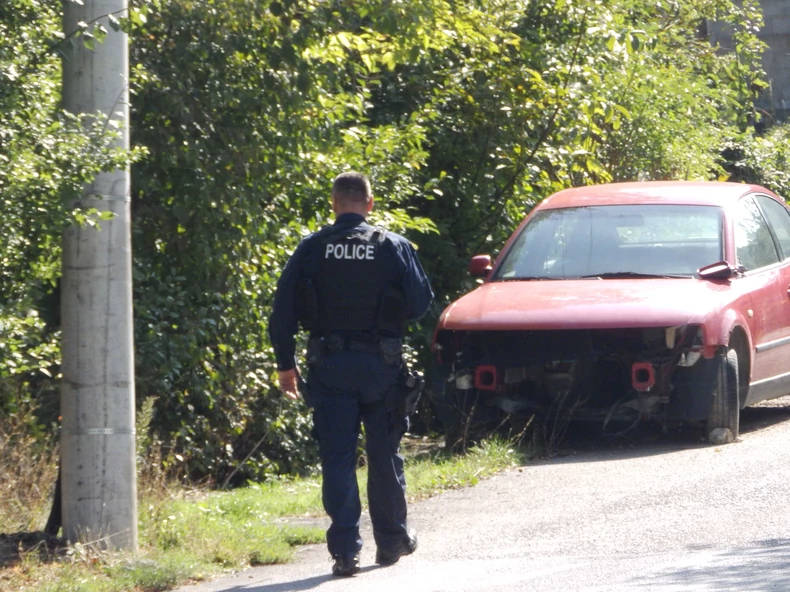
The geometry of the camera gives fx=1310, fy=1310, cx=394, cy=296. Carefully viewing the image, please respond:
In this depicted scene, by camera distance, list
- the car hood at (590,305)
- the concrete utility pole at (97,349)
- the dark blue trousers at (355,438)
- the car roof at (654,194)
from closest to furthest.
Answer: the dark blue trousers at (355,438)
the concrete utility pole at (97,349)
the car hood at (590,305)
the car roof at (654,194)

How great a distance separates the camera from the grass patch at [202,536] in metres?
5.58

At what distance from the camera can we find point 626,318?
8.14 meters

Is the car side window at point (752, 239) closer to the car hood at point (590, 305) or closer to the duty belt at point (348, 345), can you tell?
the car hood at point (590, 305)

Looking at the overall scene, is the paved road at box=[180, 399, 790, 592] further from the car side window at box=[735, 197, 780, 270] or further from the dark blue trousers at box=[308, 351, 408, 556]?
the car side window at box=[735, 197, 780, 270]

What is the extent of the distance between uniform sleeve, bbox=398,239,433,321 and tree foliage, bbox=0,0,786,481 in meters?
1.38

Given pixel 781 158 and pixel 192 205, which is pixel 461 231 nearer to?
pixel 192 205

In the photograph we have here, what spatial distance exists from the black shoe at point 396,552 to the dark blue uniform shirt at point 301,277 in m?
0.94

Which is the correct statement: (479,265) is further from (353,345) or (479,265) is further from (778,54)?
(778,54)

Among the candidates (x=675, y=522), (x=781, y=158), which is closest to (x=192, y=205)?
(x=675, y=522)

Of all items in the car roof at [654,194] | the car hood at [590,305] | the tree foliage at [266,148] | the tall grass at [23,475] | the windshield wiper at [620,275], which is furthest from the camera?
the car roof at [654,194]

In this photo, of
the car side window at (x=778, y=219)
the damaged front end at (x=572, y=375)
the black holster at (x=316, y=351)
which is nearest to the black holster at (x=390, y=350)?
the black holster at (x=316, y=351)

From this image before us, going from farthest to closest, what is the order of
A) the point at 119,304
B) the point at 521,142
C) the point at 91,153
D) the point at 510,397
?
the point at 521,142 → the point at 510,397 → the point at 119,304 → the point at 91,153

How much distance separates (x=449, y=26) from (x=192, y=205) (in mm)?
2527

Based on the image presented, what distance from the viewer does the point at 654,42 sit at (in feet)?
34.7
